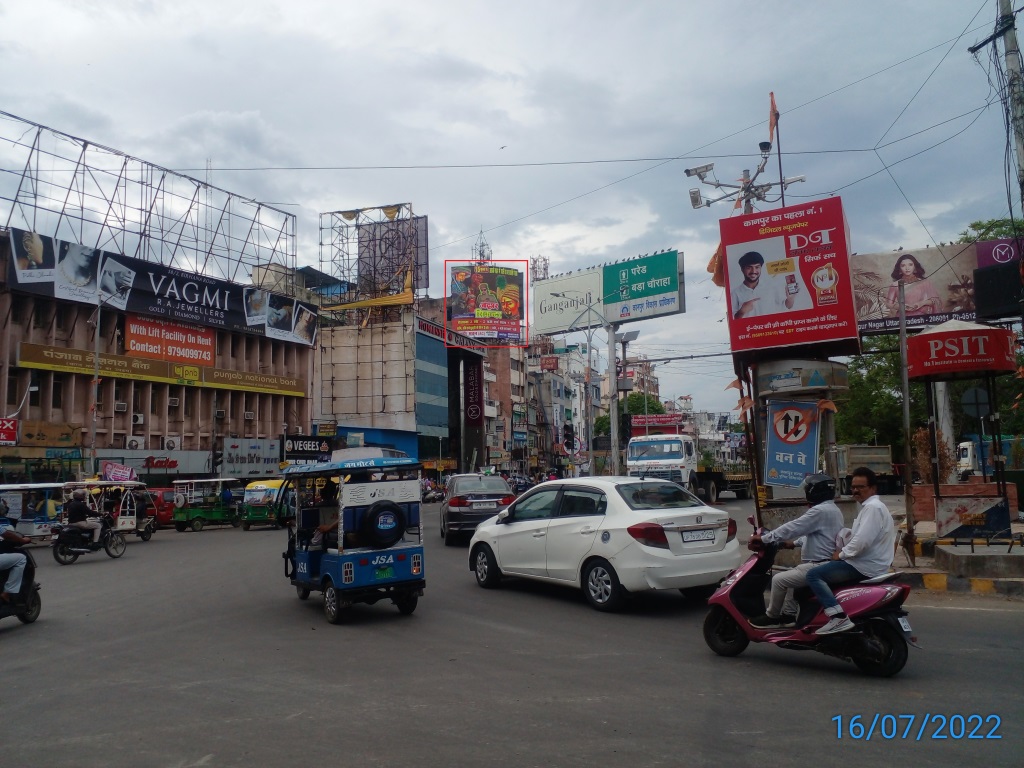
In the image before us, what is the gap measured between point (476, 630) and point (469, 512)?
9.69 metres

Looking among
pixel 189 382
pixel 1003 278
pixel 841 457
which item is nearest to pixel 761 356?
pixel 1003 278

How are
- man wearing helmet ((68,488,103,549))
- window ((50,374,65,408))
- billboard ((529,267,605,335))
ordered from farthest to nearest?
billboard ((529,267,605,335)) < window ((50,374,65,408)) < man wearing helmet ((68,488,103,549))

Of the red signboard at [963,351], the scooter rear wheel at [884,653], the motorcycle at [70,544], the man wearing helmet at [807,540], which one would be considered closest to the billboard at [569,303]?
the motorcycle at [70,544]

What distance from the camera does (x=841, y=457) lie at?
3134 centimetres

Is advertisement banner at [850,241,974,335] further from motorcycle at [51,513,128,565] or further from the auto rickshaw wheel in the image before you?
the auto rickshaw wheel

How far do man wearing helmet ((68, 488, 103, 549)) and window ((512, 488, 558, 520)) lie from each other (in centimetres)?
1162

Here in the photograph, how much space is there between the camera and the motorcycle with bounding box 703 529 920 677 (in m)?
6.21

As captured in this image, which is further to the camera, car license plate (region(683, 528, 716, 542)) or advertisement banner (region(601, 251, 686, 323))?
advertisement banner (region(601, 251, 686, 323))

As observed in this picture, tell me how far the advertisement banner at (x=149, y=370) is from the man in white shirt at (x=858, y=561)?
35.8 metres

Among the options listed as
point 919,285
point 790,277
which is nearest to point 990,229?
point 919,285

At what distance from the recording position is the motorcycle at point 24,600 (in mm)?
9624

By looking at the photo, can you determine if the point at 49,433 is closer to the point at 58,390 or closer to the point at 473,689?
the point at 58,390

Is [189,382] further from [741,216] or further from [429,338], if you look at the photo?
[741,216]

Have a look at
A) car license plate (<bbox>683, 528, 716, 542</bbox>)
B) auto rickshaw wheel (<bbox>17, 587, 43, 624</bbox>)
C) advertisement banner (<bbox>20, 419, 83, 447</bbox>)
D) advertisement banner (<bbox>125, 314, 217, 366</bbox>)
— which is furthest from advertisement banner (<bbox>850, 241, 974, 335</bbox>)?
advertisement banner (<bbox>20, 419, 83, 447</bbox>)
